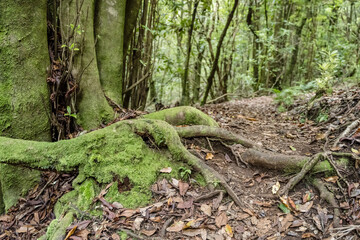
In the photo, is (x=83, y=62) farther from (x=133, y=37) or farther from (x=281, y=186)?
(x=281, y=186)

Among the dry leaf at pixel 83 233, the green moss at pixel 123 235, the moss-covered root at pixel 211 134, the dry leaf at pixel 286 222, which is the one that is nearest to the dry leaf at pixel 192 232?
the green moss at pixel 123 235

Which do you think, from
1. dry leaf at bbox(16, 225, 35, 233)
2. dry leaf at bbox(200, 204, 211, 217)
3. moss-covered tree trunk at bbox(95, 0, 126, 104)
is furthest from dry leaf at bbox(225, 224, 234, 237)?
moss-covered tree trunk at bbox(95, 0, 126, 104)

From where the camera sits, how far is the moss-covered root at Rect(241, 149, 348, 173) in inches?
108

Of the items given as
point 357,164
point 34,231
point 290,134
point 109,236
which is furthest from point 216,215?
point 290,134

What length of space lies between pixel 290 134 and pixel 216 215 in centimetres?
243

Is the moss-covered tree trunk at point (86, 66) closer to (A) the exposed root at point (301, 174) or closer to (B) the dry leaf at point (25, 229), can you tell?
(B) the dry leaf at point (25, 229)

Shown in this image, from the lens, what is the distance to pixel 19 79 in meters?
2.99

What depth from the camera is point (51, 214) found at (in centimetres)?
267

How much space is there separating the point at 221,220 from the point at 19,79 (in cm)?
292

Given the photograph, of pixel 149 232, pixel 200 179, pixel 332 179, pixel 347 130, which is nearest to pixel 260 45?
pixel 347 130

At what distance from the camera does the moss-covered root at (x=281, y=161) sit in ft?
8.97

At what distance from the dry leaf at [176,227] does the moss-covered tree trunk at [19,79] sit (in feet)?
6.51

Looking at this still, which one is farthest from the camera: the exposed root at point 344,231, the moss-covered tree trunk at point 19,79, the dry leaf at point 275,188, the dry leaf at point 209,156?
the dry leaf at point 209,156

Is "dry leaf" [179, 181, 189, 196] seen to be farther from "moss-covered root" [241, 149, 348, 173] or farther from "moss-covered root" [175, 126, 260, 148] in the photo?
"moss-covered root" [241, 149, 348, 173]
